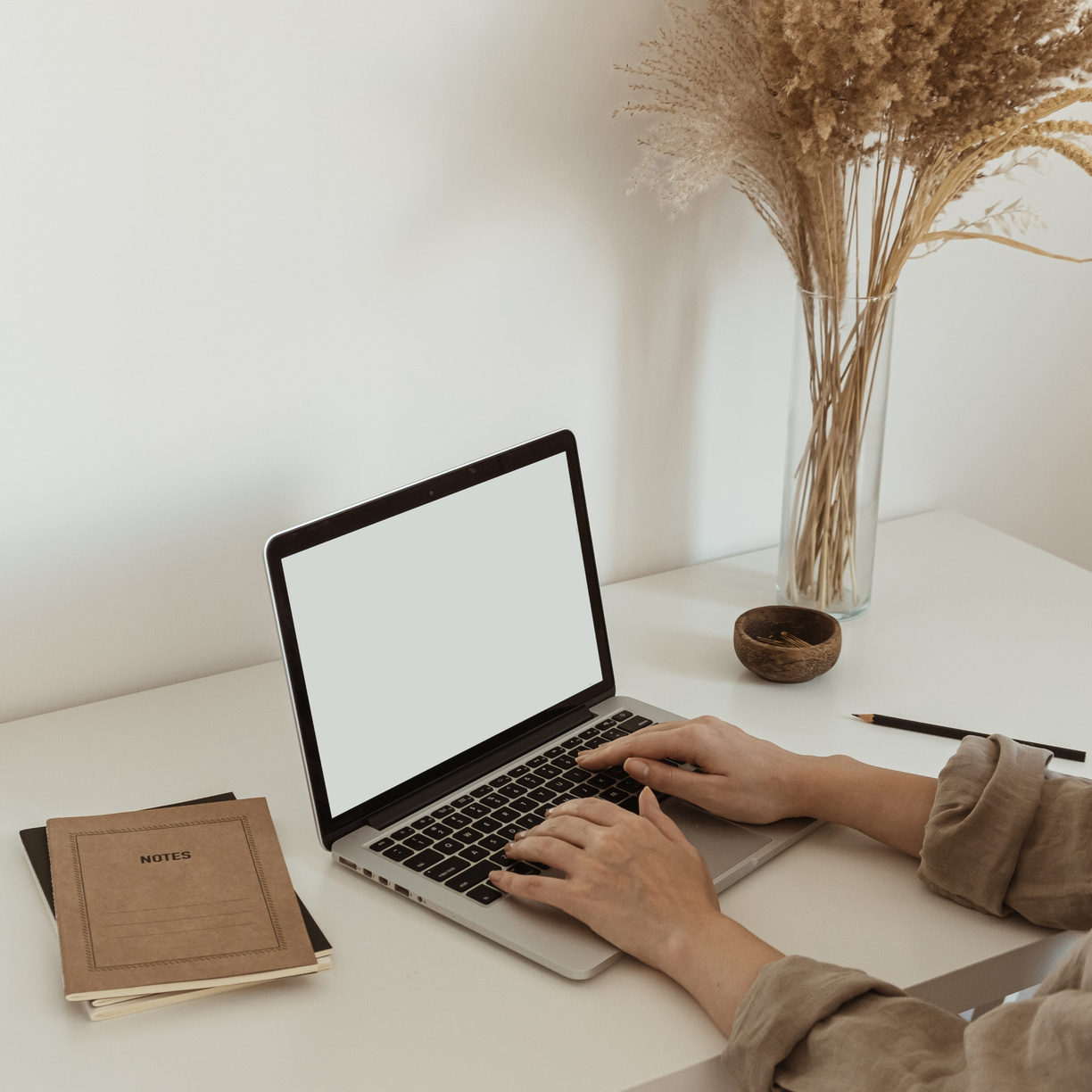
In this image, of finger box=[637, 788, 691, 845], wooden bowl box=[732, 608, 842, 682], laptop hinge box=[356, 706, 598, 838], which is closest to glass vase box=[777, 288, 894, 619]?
wooden bowl box=[732, 608, 842, 682]

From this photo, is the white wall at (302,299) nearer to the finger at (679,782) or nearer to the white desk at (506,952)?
the white desk at (506,952)

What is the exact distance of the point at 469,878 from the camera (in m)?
0.82

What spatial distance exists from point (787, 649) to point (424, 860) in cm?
42

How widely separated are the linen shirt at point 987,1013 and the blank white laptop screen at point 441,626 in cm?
34

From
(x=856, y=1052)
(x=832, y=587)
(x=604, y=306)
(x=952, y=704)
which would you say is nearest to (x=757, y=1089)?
(x=856, y=1052)

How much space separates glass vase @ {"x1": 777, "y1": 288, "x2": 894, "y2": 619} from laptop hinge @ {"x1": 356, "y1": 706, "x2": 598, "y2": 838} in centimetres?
34

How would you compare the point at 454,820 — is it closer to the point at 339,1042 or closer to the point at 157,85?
the point at 339,1042

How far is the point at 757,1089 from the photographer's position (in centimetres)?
66

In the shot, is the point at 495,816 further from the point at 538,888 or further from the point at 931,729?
the point at 931,729

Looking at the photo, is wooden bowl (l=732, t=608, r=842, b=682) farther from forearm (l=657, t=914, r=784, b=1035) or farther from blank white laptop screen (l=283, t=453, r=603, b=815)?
forearm (l=657, t=914, r=784, b=1035)

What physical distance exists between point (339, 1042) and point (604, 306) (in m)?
0.79

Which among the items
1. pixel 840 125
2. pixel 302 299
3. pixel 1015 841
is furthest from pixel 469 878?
pixel 840 125

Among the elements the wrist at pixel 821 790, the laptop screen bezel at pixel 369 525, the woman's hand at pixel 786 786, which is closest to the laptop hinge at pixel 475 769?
the laptop screen bezel at pixel 369 525

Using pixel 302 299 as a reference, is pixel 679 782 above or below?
below
